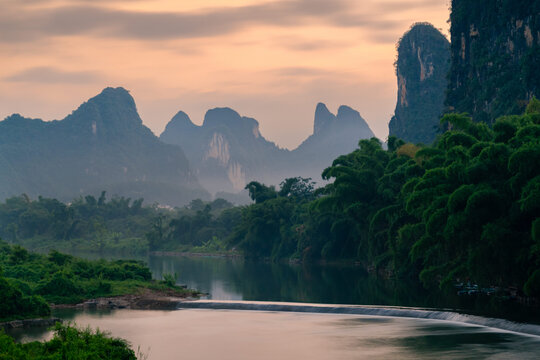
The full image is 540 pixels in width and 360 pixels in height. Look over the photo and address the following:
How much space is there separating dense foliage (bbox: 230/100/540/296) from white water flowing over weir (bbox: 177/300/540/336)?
6.44 ft

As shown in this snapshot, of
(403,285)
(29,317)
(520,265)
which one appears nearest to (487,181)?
(520,265)

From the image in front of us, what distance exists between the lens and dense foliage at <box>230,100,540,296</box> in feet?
71.7

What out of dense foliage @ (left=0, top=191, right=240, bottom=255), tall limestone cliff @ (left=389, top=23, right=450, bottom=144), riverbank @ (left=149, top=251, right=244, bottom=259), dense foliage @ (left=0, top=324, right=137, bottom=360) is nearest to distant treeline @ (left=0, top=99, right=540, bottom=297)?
dense foliage @ (left=0, top=191, right=240, bottom=255)

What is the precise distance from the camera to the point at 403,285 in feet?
105

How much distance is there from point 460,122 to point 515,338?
12638 millimetres

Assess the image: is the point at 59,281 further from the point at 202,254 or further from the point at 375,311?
the point at 202,254

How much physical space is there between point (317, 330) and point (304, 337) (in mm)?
1225

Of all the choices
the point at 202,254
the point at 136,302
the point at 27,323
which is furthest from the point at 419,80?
the point at 27,323

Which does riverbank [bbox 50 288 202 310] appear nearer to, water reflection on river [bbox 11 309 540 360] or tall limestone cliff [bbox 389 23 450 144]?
water reflection on river [bbox 11 309 540 360]

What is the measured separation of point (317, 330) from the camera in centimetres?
2050

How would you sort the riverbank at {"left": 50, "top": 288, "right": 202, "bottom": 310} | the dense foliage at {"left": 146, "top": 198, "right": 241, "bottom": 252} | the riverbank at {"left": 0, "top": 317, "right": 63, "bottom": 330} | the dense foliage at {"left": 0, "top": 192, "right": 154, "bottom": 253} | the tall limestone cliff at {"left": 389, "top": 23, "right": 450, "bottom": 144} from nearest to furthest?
the riverbank at {"left": 0, "top": 317, "right": 63, "bottom": 330}
the riverbank at {"left": 50, "top": 288, "right": 202, "bottom": 310}
the dense foliage at {"left": 146, "top": 198, "right": 241, "bottom": 252}
the dense foliage at {"left": 0, "top": 192, "right": 154, "bottom": 253}
the tall limestone cliff at {"left": 389, "top": 23, "right": 450, "bottom": 144}

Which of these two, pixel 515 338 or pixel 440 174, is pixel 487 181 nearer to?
pixel 440 174

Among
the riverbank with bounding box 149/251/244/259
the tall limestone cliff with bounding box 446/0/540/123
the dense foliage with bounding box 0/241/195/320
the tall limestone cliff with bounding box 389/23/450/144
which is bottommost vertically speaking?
the dense foliage with bounding box 0/241/195/320

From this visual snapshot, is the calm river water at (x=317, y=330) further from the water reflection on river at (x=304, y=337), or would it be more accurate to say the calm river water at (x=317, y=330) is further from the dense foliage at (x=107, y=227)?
the dense foliage at (x=107, y=227)
